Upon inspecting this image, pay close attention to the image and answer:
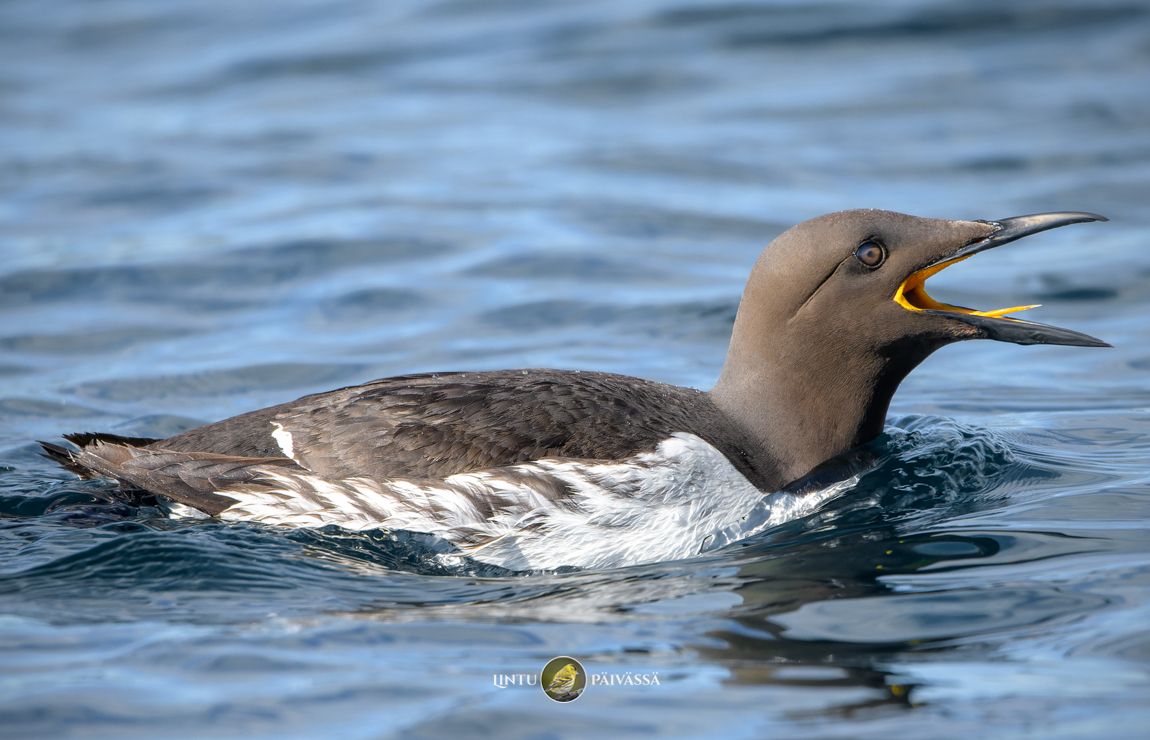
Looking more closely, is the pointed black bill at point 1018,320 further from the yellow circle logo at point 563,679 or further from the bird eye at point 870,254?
the yellow circle logo at point 563,679

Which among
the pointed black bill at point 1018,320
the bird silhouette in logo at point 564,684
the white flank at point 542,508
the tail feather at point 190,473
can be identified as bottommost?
the bird silhouette in logo at point 564,684

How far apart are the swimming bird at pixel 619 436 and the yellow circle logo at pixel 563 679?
3.60 feet

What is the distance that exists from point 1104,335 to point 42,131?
11.2m

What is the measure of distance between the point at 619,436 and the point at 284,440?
→ 5.16ft

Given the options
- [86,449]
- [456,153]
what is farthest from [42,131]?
[86,449]

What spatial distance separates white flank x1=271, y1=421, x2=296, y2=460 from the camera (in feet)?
21.6

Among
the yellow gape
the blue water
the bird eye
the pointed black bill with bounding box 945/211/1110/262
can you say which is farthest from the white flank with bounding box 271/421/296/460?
the pointed black bill with bounding box 945/211/1110/262

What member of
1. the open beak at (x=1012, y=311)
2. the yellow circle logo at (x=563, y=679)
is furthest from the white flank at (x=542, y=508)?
the open beak at (x=1012, y=311)

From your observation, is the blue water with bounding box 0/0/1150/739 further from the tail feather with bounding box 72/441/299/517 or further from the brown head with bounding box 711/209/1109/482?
the brown head with bounding box 711/209/1109/482

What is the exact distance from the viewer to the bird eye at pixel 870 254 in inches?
264

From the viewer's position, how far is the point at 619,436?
650 centimetres

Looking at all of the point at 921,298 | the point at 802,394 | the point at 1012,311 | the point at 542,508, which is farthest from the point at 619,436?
the point at 1012,311

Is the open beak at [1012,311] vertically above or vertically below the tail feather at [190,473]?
above

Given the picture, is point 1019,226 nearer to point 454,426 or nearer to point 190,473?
point 454,426
